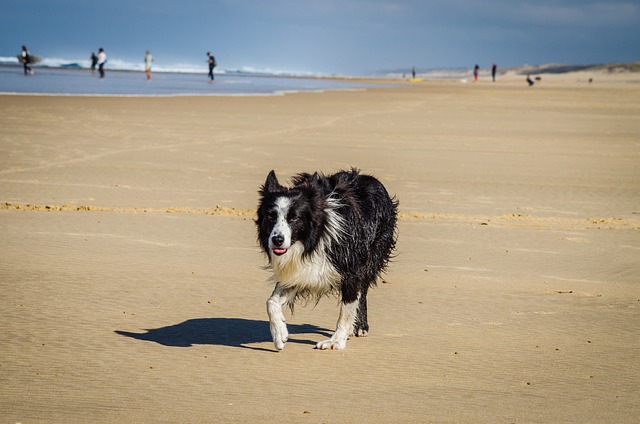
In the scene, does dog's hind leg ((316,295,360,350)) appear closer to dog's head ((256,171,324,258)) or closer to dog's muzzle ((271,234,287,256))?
dog's head ((256,171,324,258))

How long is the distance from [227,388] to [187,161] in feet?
35.6

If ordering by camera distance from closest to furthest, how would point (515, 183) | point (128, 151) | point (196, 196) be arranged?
point (196, 196), point (515, 183), point (128, 151)

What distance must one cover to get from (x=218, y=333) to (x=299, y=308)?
1196 millimetres

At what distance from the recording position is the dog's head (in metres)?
5.90

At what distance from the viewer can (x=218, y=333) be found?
6547 millimetres

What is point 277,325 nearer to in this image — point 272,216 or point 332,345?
point 332,345

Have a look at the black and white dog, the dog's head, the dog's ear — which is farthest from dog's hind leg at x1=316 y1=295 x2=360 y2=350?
the dog's ear

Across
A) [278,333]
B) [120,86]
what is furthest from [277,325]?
[120,86]

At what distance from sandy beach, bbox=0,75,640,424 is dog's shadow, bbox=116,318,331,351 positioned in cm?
3

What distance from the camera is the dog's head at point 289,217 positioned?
590 centimetres

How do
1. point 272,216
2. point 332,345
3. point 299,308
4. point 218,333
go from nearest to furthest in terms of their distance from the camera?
point 272,216 < point 332,345 < point 218,333 < point 299,308

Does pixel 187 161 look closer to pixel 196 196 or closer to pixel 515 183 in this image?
pixel 196 196

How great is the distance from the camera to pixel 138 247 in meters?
9.24

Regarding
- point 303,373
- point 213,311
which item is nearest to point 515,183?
point 213,311
